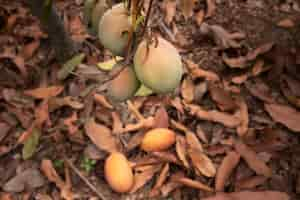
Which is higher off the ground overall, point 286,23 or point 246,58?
point 286,23

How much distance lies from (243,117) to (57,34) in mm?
646

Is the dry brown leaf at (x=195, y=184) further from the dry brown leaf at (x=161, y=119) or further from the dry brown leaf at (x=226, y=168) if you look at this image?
the dry brown leaf at (x=161, y=119)

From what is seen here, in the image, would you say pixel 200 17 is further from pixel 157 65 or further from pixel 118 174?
pixel 157 65

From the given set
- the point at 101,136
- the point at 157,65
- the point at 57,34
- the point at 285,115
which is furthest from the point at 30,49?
the point at 157,65

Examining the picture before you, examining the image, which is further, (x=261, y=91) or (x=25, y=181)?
(x=261, y=91)

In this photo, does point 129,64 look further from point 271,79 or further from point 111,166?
point 271,79

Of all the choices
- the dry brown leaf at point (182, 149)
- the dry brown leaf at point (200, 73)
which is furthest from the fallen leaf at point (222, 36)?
the dry brown leaf at point (182, 149)

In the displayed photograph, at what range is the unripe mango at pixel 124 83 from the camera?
0.54 meters

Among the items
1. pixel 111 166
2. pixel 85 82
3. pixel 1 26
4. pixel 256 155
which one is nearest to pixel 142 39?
pixel 111 166

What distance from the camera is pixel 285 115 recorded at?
117 cm

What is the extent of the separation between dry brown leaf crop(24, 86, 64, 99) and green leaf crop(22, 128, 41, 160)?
126mm

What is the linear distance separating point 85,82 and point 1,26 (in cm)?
41

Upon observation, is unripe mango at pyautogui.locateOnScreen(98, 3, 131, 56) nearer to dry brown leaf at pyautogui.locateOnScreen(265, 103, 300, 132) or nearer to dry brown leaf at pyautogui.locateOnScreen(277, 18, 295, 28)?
dry brown leaf at pyautogui.locateOnScreen(265, 103, 300, 132)

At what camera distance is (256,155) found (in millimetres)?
1105
